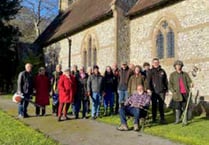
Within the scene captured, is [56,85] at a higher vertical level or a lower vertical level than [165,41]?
lower

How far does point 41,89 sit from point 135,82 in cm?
382

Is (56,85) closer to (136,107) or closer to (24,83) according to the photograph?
(24,83)

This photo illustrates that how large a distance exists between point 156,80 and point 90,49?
42.5ft

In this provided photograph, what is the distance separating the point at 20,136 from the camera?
9.14 m

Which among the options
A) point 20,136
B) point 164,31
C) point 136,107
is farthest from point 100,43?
point 20,136

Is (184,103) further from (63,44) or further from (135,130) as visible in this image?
(63,44)

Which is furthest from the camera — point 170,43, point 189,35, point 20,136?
point 170,43

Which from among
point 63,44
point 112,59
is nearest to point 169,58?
point 112,59

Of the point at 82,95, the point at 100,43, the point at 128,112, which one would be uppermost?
the point at 100,43

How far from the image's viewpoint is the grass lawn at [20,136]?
8.38 metres

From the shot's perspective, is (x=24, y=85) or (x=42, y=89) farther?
(x=42, y=89)

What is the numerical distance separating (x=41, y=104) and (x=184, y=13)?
7.38 metres

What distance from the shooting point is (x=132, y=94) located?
36.9 feet

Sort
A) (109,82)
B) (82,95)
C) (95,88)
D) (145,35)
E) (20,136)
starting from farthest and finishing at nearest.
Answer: (145,35), (109,82), (82,95), (95,88), (20,136)
